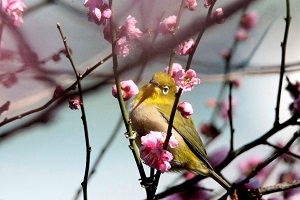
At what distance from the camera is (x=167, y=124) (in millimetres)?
2754

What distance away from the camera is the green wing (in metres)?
2.78

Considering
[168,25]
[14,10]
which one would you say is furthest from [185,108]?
[14,10]

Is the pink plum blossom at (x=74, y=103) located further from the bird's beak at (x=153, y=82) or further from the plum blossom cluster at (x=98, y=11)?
the bird's beak at (x=153, y=82)

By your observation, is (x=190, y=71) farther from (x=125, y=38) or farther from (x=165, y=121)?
(x=165, y=121)

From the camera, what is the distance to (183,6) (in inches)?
73.7

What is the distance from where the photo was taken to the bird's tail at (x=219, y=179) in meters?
2.62

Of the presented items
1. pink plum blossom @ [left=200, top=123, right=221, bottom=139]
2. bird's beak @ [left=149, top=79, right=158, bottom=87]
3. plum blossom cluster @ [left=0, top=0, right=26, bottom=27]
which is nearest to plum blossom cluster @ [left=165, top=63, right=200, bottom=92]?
plum blossom cluster @ [left=0, top=0, right=26, bottom=27]

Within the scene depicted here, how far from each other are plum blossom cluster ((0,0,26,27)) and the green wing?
1200mm

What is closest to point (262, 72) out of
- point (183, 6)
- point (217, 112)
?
point (183, 6)

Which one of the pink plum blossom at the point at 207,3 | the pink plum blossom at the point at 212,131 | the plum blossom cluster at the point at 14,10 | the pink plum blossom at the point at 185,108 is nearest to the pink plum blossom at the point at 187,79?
the pink plum blossom at the point at 185,108

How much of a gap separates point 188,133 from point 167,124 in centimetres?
15

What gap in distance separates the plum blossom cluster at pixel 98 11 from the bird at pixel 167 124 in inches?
36.6

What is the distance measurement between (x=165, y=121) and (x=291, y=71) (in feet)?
2.59

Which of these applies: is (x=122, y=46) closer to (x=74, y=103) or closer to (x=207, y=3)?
(x=74, y=103)
